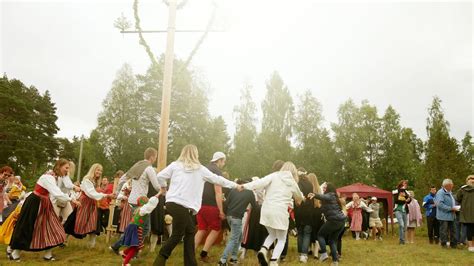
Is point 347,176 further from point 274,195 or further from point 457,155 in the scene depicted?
point 274,195

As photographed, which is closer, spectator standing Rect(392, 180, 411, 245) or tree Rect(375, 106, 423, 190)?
spectator standing Rect(392, 180, 411, 245)

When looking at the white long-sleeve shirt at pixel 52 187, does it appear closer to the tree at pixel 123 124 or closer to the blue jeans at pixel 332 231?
the blue jeans at pixel 332 231

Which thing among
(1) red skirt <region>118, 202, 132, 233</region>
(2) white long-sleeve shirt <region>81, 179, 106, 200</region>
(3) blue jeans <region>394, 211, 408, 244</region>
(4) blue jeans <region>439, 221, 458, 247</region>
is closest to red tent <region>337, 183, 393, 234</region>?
(3) blue jeans <region>394, 211, 408, 244</region>

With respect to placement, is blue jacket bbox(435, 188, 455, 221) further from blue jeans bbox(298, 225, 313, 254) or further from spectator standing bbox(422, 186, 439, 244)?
blue jeans bbox(298, 225, 313, 254)

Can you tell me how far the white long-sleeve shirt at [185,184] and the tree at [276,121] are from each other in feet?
Result: 115

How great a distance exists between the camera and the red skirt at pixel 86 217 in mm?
8633

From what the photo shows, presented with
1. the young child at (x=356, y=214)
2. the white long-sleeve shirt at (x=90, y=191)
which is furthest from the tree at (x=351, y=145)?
the white long-sleeve shirt at (x=90, y=191)

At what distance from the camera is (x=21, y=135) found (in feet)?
126

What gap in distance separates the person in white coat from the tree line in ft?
76.2

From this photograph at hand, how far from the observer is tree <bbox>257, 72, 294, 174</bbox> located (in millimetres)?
41719

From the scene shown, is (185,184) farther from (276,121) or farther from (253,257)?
(276,121)

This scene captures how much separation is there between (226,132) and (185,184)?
31648 millimetres

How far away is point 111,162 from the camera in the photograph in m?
34.8

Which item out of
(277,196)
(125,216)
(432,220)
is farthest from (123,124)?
(277,196)
